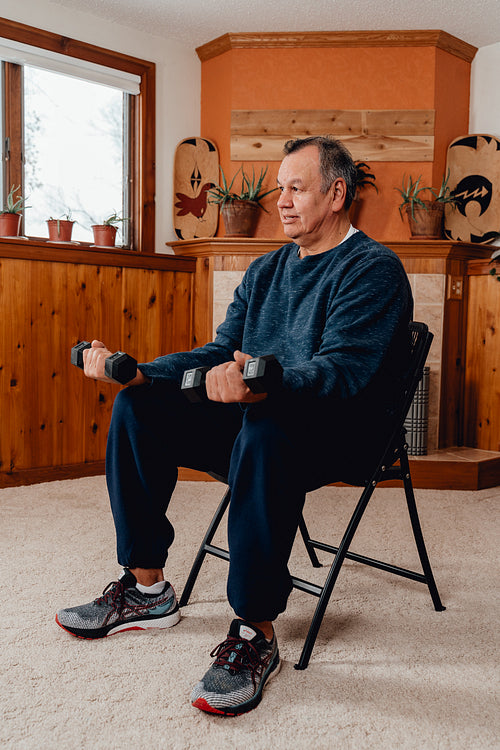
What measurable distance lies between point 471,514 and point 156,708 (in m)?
1.78

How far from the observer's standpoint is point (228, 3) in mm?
3236

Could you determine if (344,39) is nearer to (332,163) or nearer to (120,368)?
(332,163)

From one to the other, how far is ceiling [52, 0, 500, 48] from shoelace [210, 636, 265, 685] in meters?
3.05

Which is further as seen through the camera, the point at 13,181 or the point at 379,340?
the point at 13,181

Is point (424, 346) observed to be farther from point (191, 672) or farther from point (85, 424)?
point (85, 424)

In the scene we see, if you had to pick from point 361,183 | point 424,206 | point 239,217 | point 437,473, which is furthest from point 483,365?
point 239,217

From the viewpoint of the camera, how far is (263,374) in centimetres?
116

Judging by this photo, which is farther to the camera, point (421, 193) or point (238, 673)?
point (421, 193)

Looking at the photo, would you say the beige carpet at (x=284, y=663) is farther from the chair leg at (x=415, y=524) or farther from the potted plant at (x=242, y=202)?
the potted plant at (x=242, y=202)

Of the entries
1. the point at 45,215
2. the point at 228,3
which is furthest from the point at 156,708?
the point at 228,3

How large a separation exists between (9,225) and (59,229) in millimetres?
251

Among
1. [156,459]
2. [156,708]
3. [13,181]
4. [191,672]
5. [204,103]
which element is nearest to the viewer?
[156,708]

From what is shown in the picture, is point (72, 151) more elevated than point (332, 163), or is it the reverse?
point (72, 151)

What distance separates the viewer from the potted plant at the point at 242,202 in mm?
3479
